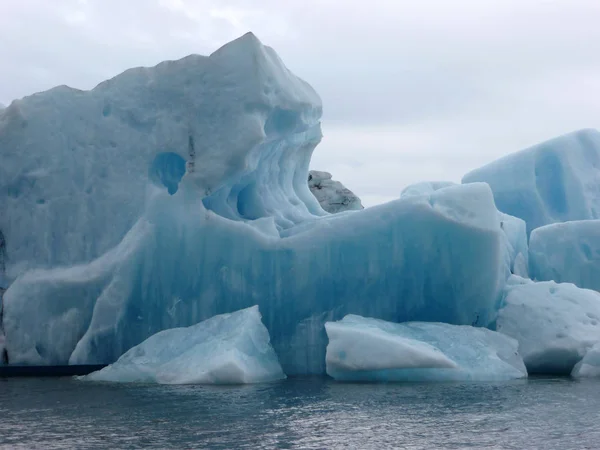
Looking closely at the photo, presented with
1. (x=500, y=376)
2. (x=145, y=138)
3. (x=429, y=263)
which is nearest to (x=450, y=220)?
(x=429, y=263)

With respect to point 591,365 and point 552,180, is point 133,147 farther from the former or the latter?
point 552,180

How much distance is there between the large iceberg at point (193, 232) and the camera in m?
8.19

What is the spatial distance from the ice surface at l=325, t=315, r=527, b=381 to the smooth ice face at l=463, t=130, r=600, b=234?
639 cm

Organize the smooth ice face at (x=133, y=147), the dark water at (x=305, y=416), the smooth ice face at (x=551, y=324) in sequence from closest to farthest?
the dark water at (x=305, y=416) → the smooth ice face at (x=551, y=324) → the smooth ice face at (x=133, y=147)

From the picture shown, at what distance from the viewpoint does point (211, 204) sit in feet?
28.6

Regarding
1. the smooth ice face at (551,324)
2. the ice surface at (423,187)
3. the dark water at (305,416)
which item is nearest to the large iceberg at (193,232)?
the smooth ice face at (551,324)

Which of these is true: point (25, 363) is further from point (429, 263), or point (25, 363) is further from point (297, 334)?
point (429, 263)

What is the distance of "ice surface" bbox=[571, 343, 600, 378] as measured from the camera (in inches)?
298

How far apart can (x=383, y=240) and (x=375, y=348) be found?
143 cm

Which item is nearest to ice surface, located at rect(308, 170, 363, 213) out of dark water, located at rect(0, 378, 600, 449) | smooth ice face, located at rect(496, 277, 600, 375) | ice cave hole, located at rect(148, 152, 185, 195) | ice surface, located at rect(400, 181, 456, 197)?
ice surface, located at rect(400, 181, 456, 197)

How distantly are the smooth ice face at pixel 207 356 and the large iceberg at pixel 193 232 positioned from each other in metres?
0.67

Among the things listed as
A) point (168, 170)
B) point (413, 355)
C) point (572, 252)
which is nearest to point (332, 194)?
point (572, 252)

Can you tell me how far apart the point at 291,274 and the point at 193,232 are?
108cm

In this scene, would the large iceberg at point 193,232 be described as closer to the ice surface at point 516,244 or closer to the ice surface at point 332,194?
the ice surface at point 516,244
